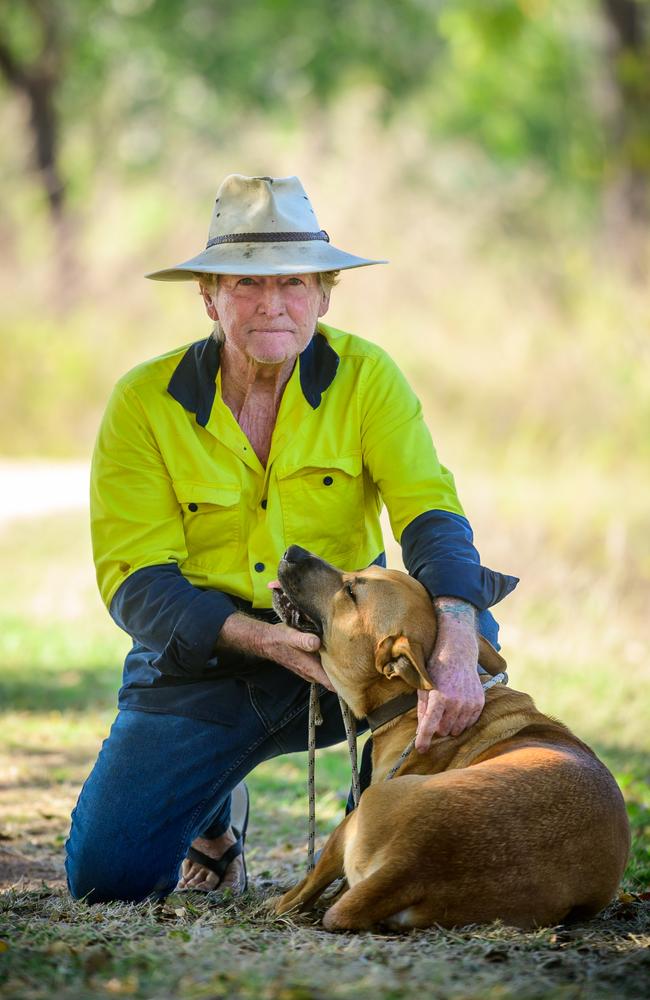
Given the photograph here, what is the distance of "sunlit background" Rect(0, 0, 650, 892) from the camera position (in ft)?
29.3

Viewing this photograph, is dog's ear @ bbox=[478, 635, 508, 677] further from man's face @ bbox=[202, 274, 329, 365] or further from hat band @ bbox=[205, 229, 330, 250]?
hat band @ bbox=[205, 229, 330, 250]

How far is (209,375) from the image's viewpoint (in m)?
4.47

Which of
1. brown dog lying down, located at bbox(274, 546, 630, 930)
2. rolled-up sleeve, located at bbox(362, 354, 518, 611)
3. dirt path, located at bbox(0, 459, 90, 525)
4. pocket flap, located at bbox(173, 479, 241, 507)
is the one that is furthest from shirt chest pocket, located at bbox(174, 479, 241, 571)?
dirt path, located at bbox(0, 459, 90, 525)

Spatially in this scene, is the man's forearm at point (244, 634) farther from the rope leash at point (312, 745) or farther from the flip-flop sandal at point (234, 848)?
A: the flip-flop sandal at point (234, 848)

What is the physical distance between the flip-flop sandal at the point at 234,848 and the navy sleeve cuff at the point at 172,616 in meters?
0.75

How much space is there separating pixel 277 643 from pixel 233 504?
0.51 metres

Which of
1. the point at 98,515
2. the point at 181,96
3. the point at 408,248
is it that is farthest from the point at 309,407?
the point at 181,96

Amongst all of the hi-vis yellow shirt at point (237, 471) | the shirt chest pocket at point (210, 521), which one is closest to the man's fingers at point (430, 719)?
the hi-vis yellow shirt at point (237, 471)

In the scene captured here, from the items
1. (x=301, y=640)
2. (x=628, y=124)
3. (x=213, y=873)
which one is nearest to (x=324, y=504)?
(x=301, y=640)

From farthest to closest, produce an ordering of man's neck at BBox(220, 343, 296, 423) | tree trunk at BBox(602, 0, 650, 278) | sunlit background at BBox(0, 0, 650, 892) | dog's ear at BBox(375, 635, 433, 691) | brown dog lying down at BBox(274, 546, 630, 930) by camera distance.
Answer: tree trunk at BBox(602, 0, 650, 278), sunlit background at BBox(0, 0, 650, 892), man's neck at BBox(220, 343, 296, 423), dog's ear at BBox(375, 635, 433, 691), brown dog lying down at BBox(274, 546, 630, 930)

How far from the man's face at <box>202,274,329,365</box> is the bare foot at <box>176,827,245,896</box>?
1738mm

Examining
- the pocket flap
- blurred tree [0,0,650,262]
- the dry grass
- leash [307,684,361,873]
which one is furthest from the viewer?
blurred tree [0,0,650,262]

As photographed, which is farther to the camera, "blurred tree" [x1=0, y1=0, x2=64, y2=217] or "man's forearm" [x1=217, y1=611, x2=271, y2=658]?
"blurred tree" [x1=0, y1=0, x2=64, y2=217]

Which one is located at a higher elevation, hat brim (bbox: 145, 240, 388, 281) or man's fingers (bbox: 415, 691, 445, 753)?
hat brim (bbox: 145, 240, 388, 281)
